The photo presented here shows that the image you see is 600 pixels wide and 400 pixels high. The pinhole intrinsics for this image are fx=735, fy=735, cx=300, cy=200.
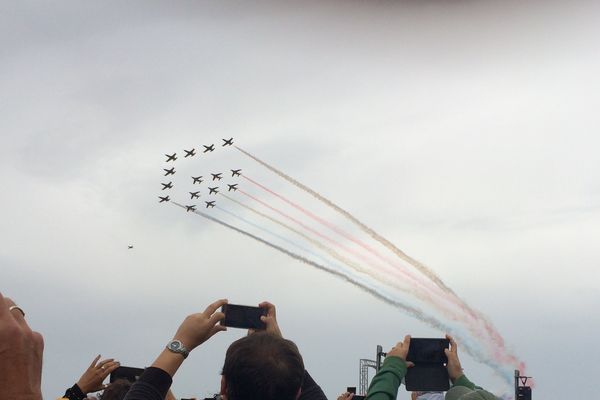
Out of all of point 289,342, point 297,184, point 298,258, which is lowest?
point 289,342

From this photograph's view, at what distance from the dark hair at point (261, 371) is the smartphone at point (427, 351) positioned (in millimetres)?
2376

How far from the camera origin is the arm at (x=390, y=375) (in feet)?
16.5

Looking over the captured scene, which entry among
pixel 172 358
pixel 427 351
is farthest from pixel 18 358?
pixel 427 351

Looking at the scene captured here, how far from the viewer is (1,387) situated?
2816 mm

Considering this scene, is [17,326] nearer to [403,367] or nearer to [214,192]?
[403,367]

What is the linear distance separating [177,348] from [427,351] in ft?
8.50

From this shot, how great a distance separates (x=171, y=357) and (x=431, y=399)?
5561 mm

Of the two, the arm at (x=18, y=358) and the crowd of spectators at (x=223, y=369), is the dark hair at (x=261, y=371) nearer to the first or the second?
the crowd of spectators at (x=223, y=369)

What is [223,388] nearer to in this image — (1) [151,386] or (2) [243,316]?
(1) [151,386]

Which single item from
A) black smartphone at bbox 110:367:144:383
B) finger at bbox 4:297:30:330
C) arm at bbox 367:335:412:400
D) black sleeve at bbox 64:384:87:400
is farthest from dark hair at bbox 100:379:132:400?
finger at bbox 4:297:30:330

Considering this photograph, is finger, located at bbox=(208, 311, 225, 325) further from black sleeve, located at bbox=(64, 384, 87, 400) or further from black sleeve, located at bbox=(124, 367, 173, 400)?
black sleeve, located at bbox=(64, 384, 87, 400)

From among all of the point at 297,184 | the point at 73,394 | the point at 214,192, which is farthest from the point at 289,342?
the point at 214,192

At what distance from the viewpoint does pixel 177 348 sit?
4461mm

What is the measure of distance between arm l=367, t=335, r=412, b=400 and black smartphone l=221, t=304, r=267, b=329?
3.18 feet
